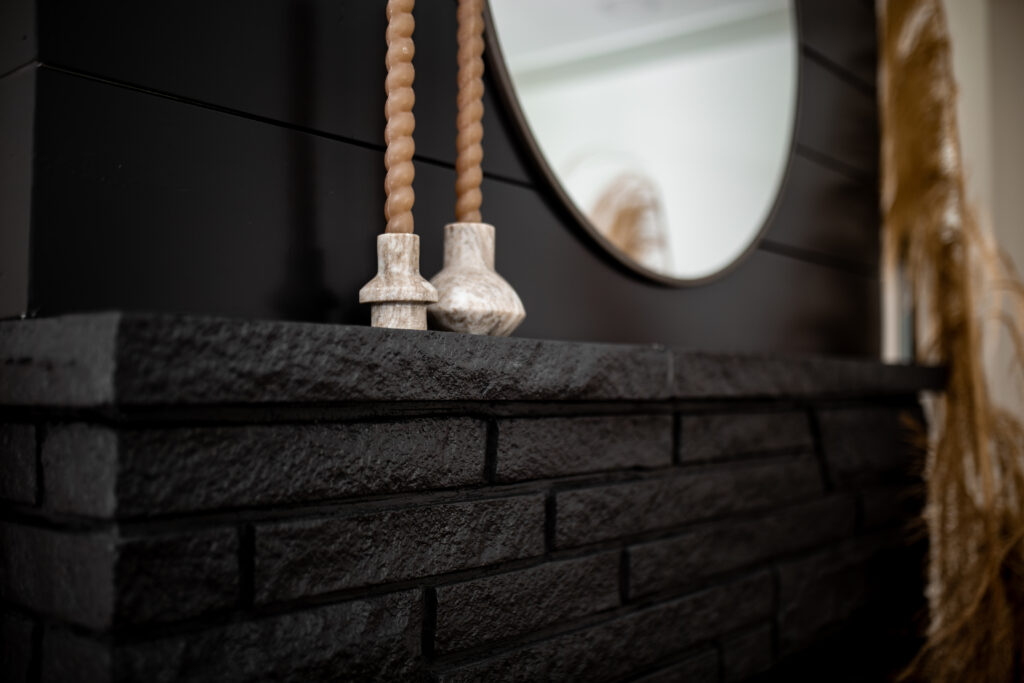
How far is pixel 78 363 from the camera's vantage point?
554mm

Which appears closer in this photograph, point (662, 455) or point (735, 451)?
point (662, 455)

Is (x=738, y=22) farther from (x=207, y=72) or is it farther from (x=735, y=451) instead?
(x=207, y=72)

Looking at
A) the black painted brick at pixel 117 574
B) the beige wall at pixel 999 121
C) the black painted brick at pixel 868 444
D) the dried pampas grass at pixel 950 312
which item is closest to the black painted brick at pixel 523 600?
the black painted brick at pixel 117 574

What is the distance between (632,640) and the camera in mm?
979

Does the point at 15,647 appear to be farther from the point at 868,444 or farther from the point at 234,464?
the point at 868,444

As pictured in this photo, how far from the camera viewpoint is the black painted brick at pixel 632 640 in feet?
2.72

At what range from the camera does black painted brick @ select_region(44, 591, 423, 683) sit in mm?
564

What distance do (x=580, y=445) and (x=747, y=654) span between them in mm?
500

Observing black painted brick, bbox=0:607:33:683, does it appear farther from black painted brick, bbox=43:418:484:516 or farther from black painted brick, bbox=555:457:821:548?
black painted brick, bbox=555:457:821:548

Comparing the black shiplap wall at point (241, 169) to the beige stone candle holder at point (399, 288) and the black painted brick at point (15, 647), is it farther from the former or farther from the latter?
the black painted brick at point (15, 647)

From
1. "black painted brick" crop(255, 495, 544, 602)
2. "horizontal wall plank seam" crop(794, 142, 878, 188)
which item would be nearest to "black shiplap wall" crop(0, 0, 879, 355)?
"black painted brick" crop(255, 495, 544, 602)

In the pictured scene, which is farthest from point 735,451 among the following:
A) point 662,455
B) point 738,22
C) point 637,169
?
point 738,22

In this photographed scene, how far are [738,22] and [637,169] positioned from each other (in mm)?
406

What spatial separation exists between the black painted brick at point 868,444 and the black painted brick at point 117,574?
1.07 meters
